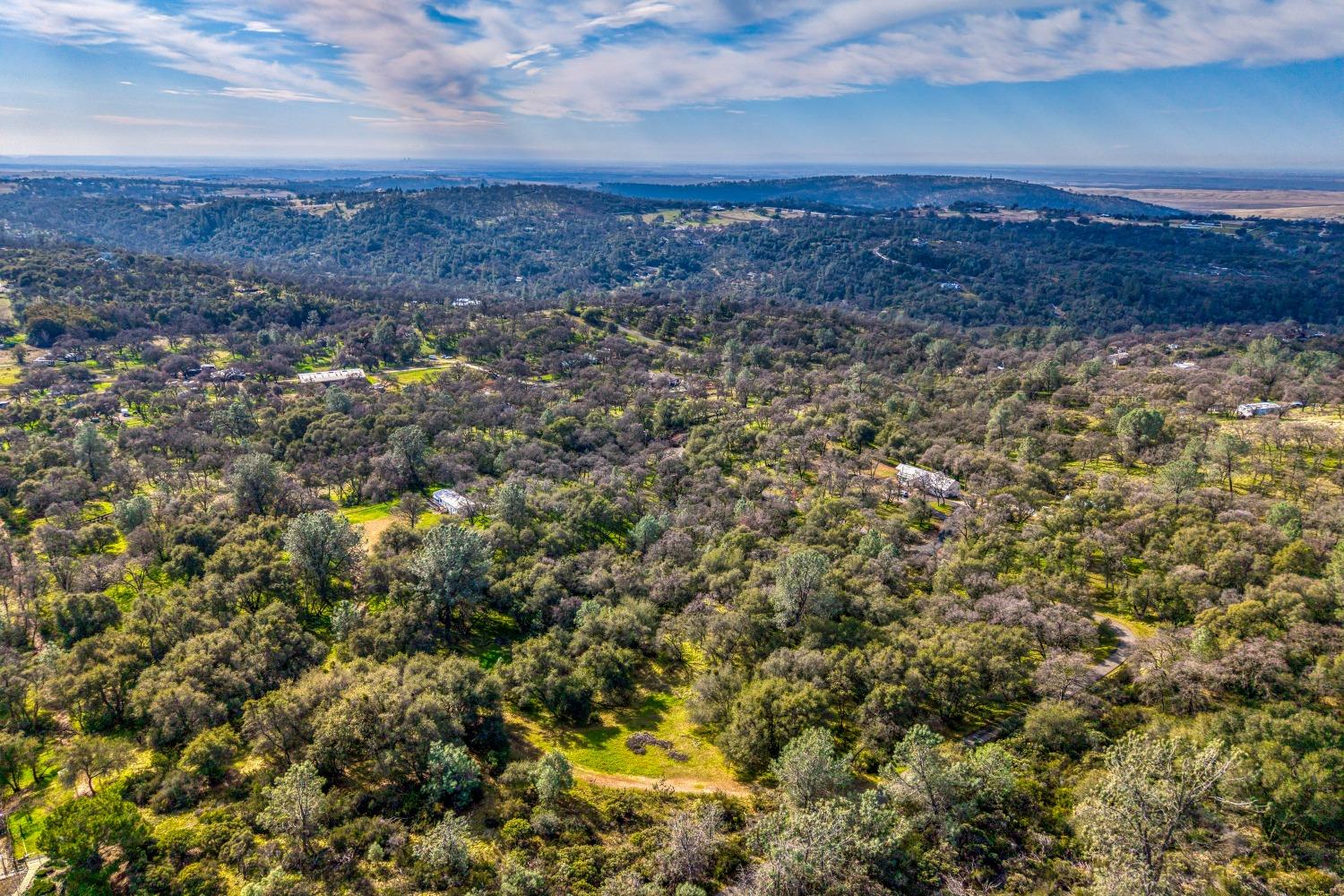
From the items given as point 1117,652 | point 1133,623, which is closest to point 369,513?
point 1117,652

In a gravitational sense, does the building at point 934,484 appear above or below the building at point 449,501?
above

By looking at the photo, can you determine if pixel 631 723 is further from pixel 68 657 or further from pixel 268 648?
pixel 68 657

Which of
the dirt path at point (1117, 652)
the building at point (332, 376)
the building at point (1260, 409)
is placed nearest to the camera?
the dirt path at point (1117, 652)

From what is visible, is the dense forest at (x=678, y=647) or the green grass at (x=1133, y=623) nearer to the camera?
the dense forest at (x=678, y=647)

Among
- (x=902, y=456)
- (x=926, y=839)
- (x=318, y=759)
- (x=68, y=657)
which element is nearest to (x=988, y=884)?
(x=926, y=839)

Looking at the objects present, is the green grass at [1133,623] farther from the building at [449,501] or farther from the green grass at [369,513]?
the green grass at [369,513]

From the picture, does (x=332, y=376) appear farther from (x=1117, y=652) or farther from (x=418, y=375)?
(x=1117, y=652)

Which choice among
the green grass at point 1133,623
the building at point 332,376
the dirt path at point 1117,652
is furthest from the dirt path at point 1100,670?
the building at point 332,376
